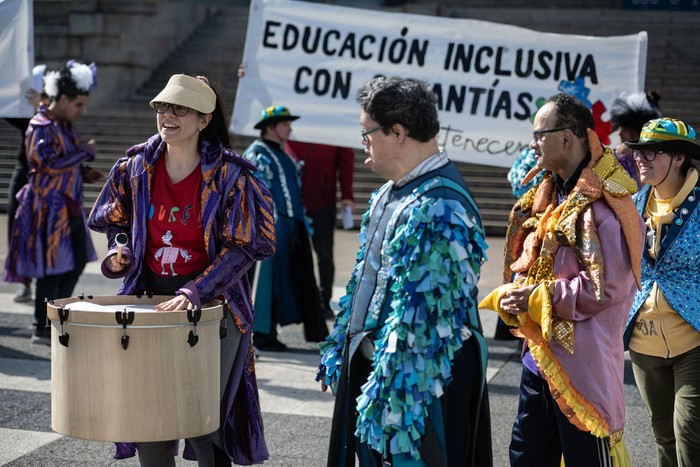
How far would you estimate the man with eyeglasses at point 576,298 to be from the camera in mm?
3625

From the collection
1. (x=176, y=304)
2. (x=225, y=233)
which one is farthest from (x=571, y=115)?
(x=176, y=304)

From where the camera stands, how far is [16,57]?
811cm

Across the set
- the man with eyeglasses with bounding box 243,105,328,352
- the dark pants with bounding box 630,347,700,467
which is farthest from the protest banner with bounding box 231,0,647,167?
the dark pants with bounding box 630,347,700,467

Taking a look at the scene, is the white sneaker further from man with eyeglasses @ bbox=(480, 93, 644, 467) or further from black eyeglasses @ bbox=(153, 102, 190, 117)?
man with eyeglasses @ bbox=(480, 93, 644, 467)

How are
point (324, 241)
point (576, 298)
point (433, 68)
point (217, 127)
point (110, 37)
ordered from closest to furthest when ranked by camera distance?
point (576, 298) → point (217, 127) → point (433, 68) → point (324, 241) → point (110, 37)

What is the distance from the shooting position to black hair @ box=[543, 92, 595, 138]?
374 cm

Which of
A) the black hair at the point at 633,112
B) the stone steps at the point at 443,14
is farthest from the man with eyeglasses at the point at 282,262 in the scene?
the stone steps at the point at 443,14

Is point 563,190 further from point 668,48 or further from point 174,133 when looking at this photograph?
point 668,48

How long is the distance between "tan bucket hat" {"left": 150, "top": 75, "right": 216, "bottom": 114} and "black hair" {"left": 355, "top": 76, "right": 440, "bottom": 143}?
0.87 meters

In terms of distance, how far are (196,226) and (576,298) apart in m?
1.44

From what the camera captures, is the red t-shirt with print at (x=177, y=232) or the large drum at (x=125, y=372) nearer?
the large drum at (x=125, y=372)

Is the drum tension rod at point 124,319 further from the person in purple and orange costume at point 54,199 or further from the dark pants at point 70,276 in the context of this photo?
the dark pants at point 70,276

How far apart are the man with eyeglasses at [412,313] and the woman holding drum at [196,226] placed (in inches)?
27.4

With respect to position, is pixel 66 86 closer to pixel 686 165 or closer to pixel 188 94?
pixel 188 94
